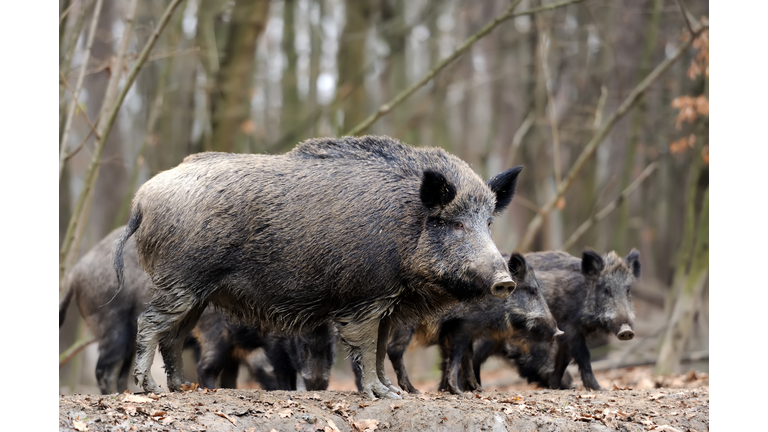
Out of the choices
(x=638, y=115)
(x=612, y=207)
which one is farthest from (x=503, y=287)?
(x=638, y=115)

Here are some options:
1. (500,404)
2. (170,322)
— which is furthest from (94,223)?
(500,404)

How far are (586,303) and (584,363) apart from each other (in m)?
0.67

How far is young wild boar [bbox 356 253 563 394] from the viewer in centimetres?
795

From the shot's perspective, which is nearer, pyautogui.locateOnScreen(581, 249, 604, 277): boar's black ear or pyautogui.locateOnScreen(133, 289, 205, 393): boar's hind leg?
pyautogui.locateOnScreen(133, 289, 205, 393): boar's hind leg

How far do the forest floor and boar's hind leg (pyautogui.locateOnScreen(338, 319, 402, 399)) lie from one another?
131 millimetres

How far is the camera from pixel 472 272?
6074mm

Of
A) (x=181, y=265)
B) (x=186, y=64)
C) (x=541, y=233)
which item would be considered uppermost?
(x=186, y=64)

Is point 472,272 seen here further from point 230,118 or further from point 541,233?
point 541,233

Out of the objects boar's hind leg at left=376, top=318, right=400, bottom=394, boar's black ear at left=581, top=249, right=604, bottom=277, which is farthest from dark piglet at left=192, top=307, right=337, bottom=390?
boar's black ear at left=581, top=249, right=604, bottom=277

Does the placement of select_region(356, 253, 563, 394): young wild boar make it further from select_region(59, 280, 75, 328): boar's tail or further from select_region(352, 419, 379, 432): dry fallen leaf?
select_region(59, 280, 75, 328): boar's tail

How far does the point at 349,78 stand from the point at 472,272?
9418mm

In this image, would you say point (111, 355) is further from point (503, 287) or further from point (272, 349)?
point (503, 287)

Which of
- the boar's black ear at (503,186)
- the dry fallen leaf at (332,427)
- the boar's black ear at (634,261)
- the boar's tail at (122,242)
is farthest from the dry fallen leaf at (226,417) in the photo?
the boar's black ear at (634,261)

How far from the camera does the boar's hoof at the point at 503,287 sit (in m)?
5.84
